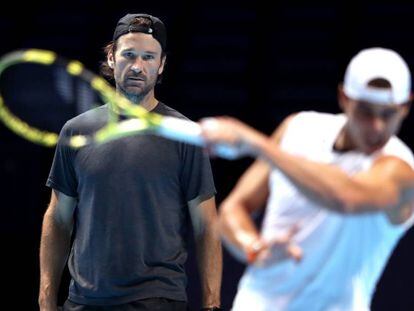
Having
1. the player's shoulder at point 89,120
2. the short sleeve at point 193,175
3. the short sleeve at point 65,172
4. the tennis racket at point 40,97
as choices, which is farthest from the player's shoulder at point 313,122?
the short sleeve at point 65,172

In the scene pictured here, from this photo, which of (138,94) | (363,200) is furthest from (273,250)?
(138,94)

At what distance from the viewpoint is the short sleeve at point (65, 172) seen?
479cm

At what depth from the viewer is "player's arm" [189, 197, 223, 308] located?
473 centimetres

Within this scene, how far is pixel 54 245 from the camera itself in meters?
4.93

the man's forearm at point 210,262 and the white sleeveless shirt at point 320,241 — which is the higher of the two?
the white sleeveless shirt at point 320,241

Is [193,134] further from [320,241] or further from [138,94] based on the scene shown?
[138,94]

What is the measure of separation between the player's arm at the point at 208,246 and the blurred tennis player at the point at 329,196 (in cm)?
118

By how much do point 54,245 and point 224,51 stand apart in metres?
3.43

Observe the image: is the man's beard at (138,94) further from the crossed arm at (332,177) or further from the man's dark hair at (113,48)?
the crossed arm at (332,177)

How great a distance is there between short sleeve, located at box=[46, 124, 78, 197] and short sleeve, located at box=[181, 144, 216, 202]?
511mm

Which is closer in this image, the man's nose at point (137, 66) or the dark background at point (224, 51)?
the man's nose at point (137, 66)

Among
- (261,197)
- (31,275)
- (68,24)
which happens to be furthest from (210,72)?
(261,197)

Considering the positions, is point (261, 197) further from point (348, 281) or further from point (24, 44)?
point (24, 44)

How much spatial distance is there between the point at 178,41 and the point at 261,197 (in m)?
4.66
